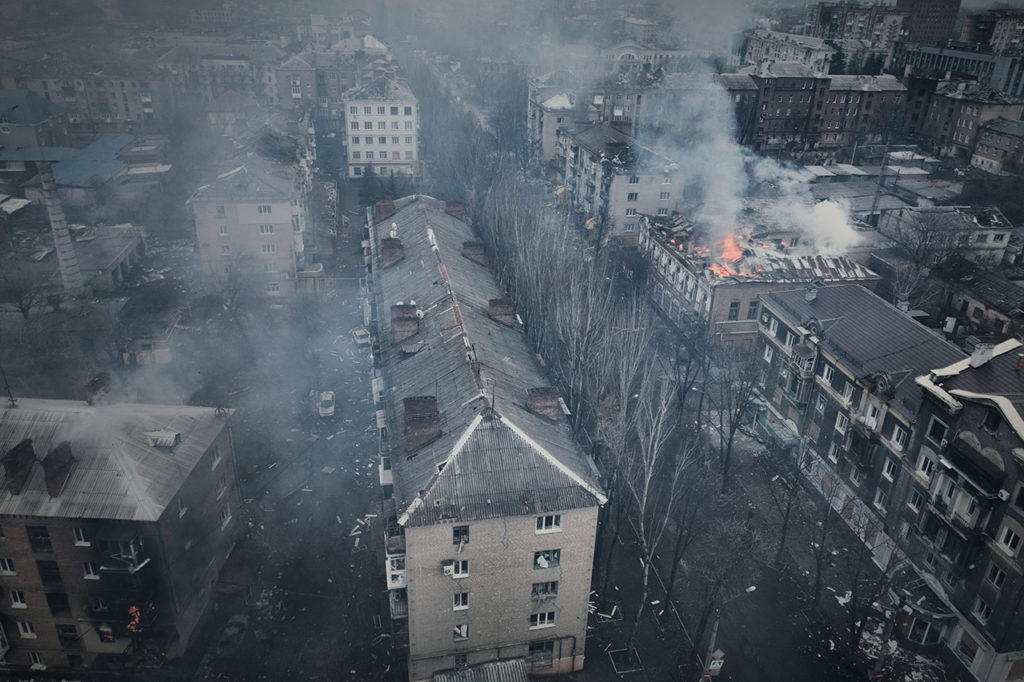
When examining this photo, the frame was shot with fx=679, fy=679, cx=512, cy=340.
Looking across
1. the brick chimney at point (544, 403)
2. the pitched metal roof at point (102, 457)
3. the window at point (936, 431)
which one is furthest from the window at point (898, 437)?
the pitched metal roof at point (102, 457)

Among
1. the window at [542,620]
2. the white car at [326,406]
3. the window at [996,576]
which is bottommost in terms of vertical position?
the white car at [326,406]

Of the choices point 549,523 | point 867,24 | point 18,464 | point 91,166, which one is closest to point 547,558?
point 549,523

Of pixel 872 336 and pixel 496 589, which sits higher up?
pixel 872 336

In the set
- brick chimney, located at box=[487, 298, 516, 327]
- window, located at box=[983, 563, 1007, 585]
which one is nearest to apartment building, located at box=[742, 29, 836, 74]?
brick chimney, located at box=[487, 298, 516, 327]

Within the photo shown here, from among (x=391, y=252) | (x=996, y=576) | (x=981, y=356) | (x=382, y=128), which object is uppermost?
(x=981, y=356)

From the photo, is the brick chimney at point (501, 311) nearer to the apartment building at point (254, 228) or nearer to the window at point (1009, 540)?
the window at point (1009, 540)

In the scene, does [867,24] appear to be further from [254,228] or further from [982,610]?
[982,610]

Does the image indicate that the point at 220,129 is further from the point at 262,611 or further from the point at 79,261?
the point at 262,611
